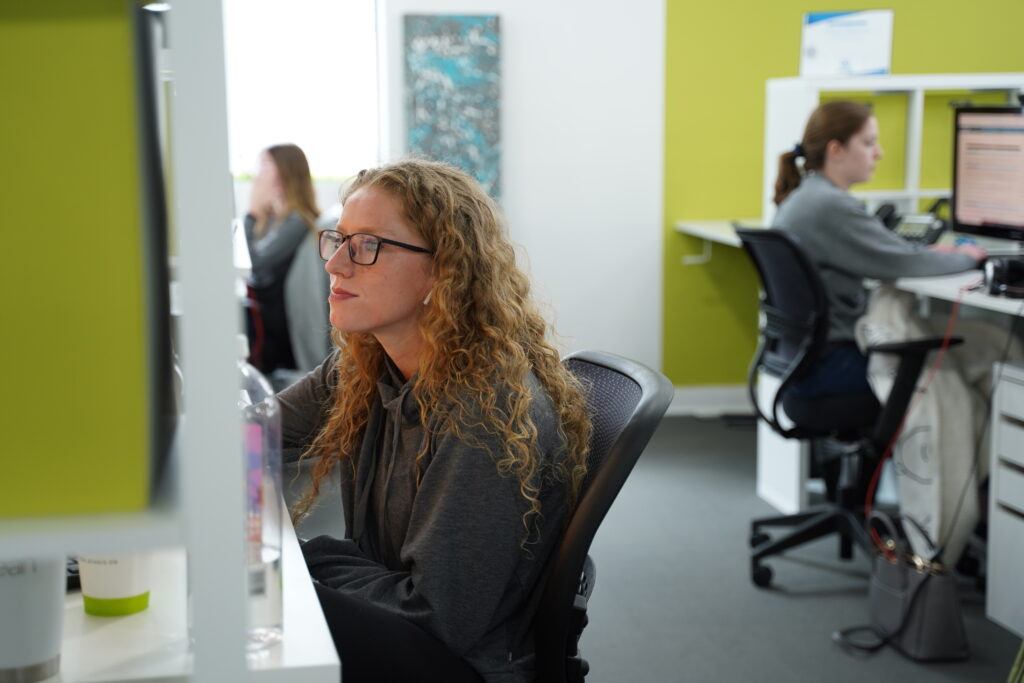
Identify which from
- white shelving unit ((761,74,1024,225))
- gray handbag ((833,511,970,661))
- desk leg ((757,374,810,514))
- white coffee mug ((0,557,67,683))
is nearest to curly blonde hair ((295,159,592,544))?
white coffee mug ((0,557,67,683))

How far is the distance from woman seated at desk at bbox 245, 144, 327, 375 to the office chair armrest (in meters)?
1.91

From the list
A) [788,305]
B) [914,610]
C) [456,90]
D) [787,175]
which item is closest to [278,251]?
[456,90]

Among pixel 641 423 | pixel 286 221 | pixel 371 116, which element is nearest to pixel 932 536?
pixel 641 423

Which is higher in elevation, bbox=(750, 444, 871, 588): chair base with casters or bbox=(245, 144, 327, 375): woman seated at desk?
bbox=(245, 144, 327, 375): woman seated at desk

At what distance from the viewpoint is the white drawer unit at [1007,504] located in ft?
9.09

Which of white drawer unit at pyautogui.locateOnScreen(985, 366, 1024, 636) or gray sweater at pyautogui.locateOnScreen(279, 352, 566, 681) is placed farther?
white drawer unit at pyautogui.locateOnScreen(985, 366, 1024, 636)

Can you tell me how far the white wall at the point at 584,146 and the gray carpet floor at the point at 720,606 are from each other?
4.35 ft

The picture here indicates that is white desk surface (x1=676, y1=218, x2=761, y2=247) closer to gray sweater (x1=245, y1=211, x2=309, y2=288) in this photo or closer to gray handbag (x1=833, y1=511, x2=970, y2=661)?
gray sweater (x1=245, y1=211, x2=309, y2=288)

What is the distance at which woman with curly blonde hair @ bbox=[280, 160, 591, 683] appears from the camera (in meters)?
1.29

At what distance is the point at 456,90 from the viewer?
5.06 metres

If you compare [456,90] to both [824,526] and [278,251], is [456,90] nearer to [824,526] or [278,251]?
[278,251]

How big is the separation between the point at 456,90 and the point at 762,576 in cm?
267

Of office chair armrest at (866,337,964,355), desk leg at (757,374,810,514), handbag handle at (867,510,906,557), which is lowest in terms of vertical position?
desk leg at (757,374,810,514)

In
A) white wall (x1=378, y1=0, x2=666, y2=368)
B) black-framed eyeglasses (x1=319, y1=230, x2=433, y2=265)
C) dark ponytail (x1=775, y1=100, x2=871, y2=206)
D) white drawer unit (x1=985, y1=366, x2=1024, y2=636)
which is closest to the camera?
black-framed eyeglasses (x1=319, y1=230, x2=433, y2=265)
